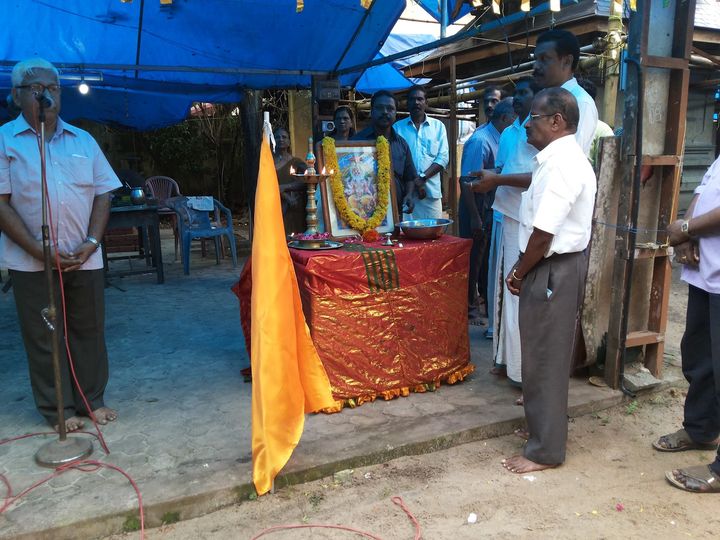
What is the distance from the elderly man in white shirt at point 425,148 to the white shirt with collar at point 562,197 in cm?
261

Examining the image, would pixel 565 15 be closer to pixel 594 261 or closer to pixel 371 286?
pixel 594 261

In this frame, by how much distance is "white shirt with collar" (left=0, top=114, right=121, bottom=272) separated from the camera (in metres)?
2.85

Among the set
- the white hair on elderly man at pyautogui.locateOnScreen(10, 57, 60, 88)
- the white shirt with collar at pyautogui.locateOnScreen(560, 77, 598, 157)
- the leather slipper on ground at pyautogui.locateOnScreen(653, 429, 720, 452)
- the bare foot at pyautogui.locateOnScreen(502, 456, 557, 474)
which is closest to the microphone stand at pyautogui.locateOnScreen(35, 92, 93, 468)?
the white hair on elderly man at pyautogui.locateOnScreen(10, 57, 60, 88)

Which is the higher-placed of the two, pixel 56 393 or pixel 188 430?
pixel 56 393

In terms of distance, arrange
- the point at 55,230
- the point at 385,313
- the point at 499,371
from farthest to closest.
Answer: the point at 499,371 → the point at 385,313 → the point at 55,230

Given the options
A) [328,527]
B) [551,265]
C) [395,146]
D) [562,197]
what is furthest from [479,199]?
[328,527]

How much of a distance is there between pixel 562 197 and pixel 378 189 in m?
1.85

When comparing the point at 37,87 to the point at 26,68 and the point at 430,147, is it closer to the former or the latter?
the point at 26,68

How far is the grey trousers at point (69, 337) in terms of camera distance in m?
3.01

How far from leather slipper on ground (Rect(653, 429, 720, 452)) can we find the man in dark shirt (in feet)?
8.11

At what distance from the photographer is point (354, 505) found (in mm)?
2580

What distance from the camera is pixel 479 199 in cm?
537

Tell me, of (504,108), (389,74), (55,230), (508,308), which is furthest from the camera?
(389,74)

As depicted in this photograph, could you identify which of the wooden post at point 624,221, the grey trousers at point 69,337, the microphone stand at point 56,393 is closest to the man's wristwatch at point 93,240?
the grey trousers at point 69,337
